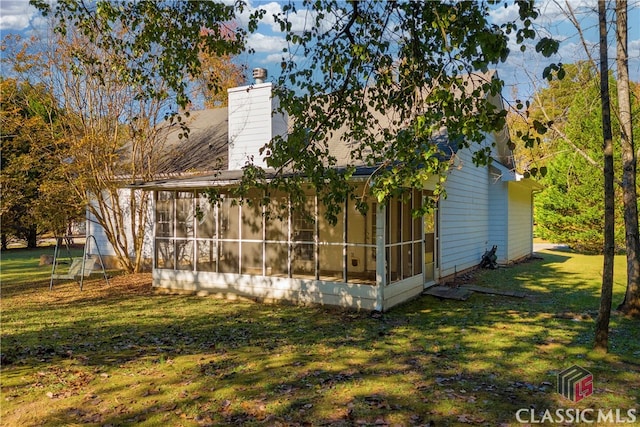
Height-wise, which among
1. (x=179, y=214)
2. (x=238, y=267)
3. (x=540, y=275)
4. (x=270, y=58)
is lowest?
(x=540, y=275)

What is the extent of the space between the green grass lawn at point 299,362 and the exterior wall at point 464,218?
2512 millimetres

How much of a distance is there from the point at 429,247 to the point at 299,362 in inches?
251

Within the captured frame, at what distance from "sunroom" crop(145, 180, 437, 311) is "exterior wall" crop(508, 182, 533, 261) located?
23.0ft

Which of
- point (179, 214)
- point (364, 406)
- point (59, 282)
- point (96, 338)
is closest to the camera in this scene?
point (364, 406)

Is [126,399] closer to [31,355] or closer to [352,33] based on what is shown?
[31,355]

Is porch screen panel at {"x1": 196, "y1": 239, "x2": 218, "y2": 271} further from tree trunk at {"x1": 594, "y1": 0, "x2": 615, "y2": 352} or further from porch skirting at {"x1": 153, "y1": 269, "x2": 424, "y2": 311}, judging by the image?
tree trunk at {"x1": 594, "y1": 0, "x2": 615, "y2": 352}

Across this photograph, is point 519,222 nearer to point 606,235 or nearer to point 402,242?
point 402,242

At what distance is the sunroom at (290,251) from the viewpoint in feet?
29.0

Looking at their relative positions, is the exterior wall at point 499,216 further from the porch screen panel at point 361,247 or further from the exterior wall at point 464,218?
the porch screen panel at point 361,247

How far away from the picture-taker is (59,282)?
1270 centimetres

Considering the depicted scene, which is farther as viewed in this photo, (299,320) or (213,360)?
(299,320)

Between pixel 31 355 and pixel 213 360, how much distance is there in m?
2.62

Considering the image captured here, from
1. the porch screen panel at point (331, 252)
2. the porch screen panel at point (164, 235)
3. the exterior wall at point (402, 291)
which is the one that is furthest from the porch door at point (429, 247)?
the porch screen panel at point (164, 235)

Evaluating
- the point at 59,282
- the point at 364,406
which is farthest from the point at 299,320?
the point at 59,282
